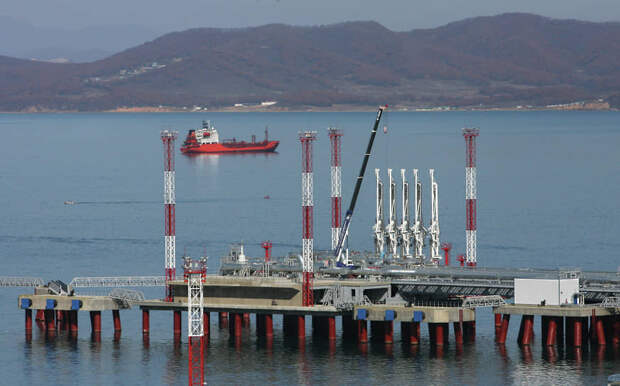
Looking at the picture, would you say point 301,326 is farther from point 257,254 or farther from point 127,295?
point 257,254

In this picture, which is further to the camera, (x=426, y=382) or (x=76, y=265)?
(x=76, y=265)

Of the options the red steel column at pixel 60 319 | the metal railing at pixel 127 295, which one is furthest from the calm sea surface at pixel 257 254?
the metal railing at pixel 127 295

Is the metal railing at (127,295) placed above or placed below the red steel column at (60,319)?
above

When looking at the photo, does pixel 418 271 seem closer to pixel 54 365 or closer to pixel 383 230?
pixel 383 230

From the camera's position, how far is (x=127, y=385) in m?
75.4

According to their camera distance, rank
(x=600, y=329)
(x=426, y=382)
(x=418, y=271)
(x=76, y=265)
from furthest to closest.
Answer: (x=76, y=265) < (x=418, y=271) < (x=600, y=329) < (x=426, y=382)

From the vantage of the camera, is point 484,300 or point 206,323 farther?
point 206,323

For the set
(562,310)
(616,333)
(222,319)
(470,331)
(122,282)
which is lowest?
(470,331)

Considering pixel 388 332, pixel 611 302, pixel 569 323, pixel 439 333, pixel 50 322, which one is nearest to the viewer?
pixel 611 302

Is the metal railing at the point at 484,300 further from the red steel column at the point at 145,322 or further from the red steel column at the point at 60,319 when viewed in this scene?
the red steel column at the point at 60,319

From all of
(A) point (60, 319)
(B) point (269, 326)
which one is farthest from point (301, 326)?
(A) point (60, 319)

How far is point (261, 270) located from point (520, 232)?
64016 mm

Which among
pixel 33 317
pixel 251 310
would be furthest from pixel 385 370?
pixel 33 317

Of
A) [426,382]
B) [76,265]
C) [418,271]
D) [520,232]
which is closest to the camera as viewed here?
[426,382]
